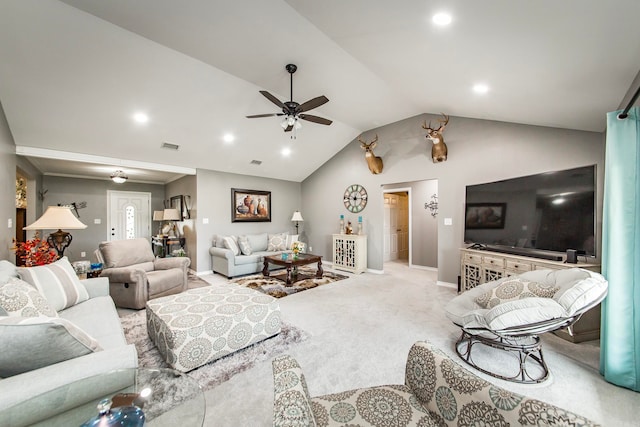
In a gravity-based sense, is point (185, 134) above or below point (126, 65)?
below

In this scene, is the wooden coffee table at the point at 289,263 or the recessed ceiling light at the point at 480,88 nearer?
the recessed ceiling light at the point at 480,88

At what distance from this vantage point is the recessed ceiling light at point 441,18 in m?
1.82

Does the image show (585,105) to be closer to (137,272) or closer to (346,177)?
(346,177)

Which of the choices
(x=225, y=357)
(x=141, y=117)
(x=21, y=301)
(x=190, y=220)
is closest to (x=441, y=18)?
(x=225, y=357)

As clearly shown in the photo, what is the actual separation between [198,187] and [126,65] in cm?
290

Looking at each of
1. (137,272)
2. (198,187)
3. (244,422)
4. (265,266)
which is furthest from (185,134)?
(244,422)

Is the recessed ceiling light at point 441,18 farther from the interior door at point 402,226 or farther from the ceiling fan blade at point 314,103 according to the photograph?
the interior door at point 402,226

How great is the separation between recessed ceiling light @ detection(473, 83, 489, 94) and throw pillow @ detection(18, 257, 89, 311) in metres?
4.52

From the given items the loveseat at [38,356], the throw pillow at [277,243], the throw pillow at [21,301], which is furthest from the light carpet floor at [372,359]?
the throw pillow at [277,243]

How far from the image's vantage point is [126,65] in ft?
9.49

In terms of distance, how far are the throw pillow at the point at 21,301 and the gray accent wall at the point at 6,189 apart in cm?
206

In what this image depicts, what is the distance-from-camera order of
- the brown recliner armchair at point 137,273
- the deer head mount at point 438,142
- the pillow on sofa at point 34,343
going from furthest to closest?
the deer head mount at point 438,142 → the brown recliner armchair at point 137,273 → the pillow on sofa at point 34,343

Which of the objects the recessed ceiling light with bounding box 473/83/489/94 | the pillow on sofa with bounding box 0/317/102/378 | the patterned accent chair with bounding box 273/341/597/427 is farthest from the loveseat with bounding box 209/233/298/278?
the recessed ceiling light with bounding box 473/83/489/94

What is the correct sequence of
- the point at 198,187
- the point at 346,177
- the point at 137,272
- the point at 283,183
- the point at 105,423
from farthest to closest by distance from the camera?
1. the point at 283,183
2. the point at 346,177
3. the point at 198,187
4. the point at 137,272
5. the point at 105,423
